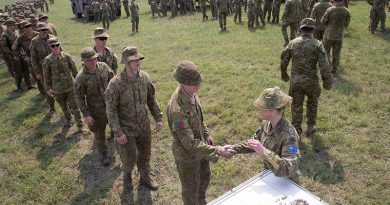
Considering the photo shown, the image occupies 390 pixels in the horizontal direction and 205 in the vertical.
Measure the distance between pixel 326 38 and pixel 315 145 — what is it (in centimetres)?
421

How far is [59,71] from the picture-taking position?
7805 millimetres

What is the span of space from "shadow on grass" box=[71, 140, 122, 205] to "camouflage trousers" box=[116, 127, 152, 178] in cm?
79

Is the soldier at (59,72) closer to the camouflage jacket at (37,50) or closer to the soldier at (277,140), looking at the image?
the camouflage jacket at (37,50)

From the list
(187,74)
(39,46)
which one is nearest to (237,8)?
(39,46)

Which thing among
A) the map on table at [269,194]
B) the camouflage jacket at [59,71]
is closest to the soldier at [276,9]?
the camouflage jacket at [59,71]

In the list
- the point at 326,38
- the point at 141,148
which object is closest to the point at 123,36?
the point at 326,38

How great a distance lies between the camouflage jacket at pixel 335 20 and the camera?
9.28m

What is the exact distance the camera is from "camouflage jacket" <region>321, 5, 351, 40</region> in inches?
365

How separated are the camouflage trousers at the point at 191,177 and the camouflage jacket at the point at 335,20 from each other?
261 inches

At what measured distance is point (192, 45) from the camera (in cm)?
1488

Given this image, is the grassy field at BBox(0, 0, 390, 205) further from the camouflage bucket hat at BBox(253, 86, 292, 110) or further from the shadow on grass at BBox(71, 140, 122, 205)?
the camouflage bucket hat at BBox(253, 86, 292, 110)

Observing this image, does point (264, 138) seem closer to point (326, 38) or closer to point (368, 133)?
point (368, 133)

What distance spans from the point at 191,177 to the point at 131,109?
1.53m

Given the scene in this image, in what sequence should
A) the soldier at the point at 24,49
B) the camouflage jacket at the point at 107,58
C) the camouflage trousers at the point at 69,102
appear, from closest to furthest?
the camouflage jacket at the point at 107,58, the camouflage trousers at the point at 69,102, the soldier at the point at 24,49
